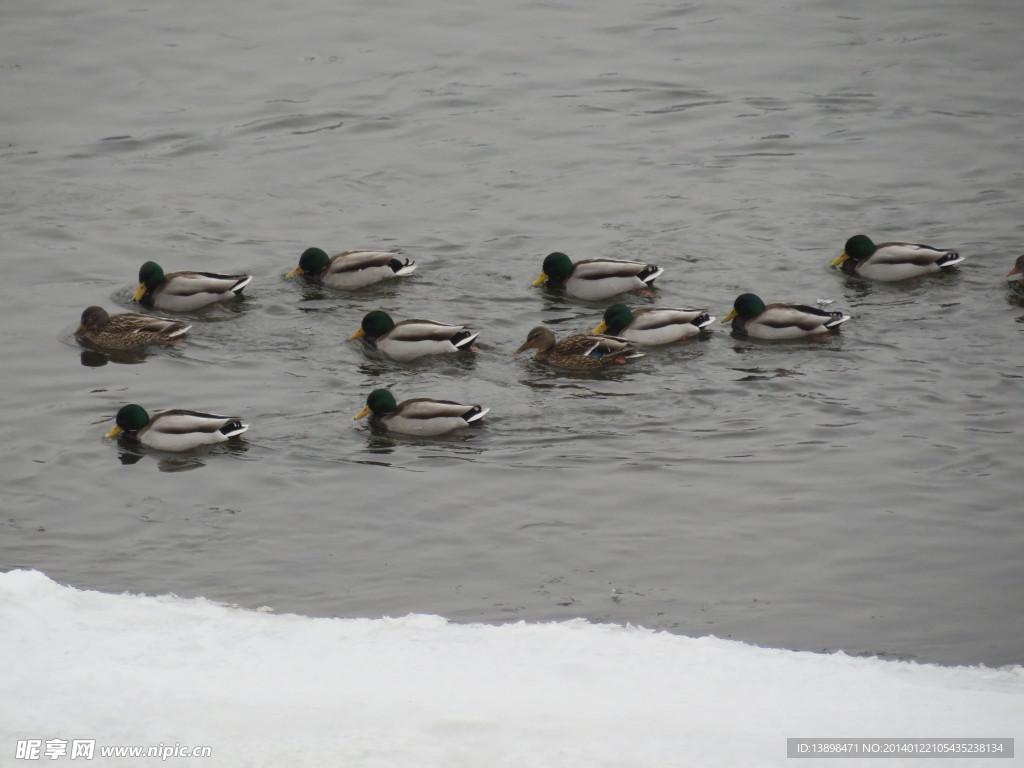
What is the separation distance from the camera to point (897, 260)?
15.3m

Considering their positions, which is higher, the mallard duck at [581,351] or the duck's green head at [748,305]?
the duck's green head at [748,305]

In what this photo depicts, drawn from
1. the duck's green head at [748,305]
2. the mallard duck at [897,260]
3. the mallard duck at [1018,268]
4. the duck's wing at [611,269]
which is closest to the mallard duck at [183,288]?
the duck's wing at [611,269]

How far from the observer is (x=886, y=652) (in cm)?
859

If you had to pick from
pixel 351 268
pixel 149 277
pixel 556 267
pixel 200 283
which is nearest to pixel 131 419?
pixel 200 283

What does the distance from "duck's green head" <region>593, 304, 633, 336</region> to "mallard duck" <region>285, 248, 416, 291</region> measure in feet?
8.32

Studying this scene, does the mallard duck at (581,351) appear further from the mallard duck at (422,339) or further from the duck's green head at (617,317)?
the mallard duck at (422,339)

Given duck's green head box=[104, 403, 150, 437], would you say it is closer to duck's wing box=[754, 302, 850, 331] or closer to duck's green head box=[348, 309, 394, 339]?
duck's green head box=[348, 309, 394, 339]

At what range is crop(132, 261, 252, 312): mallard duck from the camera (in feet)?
49.2

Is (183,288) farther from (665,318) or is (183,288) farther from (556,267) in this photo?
(665,318)

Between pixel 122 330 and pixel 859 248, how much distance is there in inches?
308

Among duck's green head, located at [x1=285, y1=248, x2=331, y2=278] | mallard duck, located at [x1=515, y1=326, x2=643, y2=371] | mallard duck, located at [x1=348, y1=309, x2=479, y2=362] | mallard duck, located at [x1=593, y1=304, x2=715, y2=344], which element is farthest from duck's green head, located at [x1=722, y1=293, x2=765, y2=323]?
duck's green head, located at [x1=285, y1=248, x2=331, y2=278]

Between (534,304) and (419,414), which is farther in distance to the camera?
(534,304)

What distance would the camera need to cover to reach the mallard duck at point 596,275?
15156mm

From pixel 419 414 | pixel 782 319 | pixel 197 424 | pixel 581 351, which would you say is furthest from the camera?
pixel 782 319
